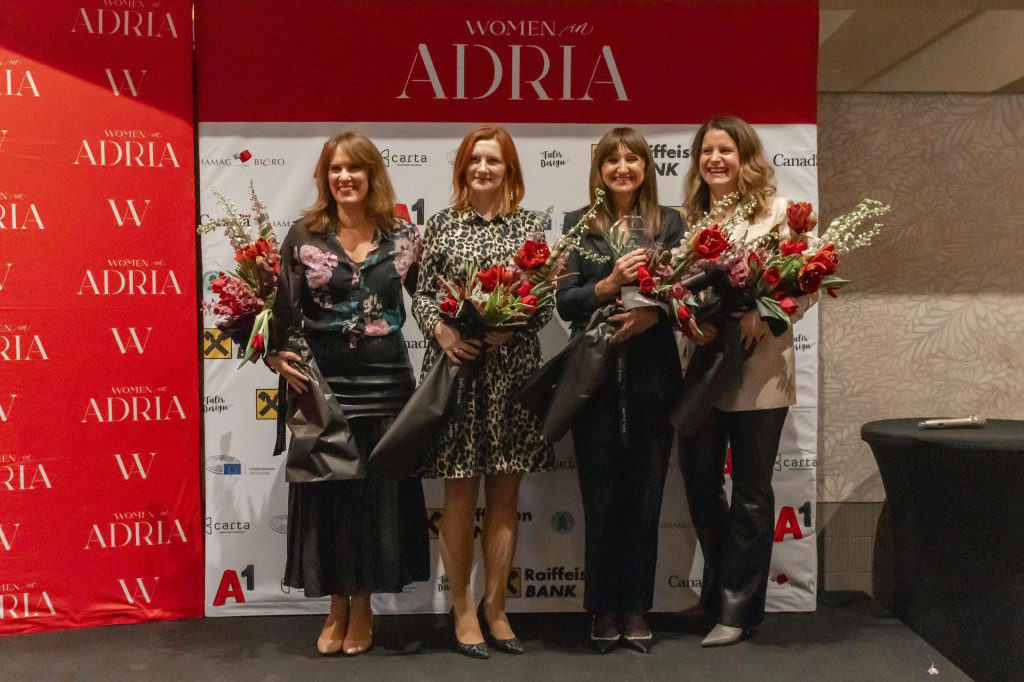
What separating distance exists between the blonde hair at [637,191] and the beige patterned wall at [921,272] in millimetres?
1120

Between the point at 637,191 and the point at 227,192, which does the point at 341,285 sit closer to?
the point at 227,192

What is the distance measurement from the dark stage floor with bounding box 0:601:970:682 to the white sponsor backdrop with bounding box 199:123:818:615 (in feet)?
0.44

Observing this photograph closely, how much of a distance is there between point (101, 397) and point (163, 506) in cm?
51

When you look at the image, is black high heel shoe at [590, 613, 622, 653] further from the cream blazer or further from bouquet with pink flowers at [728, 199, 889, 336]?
bouquet with pink flowers at [728, 199, 889, 336]

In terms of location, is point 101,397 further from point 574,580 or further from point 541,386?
point 574,580

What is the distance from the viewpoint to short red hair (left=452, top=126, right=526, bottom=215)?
9.59 ft

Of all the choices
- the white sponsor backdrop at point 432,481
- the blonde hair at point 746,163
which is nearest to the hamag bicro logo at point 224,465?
the white sponsor backdrop at point 432,481

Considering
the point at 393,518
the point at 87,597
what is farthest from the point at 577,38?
the point at 87,597

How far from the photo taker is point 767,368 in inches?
116

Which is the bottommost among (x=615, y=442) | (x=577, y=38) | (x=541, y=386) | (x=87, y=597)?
(x=87, y=597)

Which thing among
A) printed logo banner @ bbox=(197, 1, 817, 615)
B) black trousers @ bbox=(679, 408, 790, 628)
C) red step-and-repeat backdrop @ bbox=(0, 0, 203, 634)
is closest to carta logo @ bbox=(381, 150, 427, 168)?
printed logo banner @ bbox=(197, 1, 817, 615)

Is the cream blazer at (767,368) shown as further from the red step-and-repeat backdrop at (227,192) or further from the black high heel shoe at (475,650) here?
the black high heel shoe at (475,650)

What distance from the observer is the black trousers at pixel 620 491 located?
9.54 ft

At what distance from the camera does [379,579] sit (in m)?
2.92
